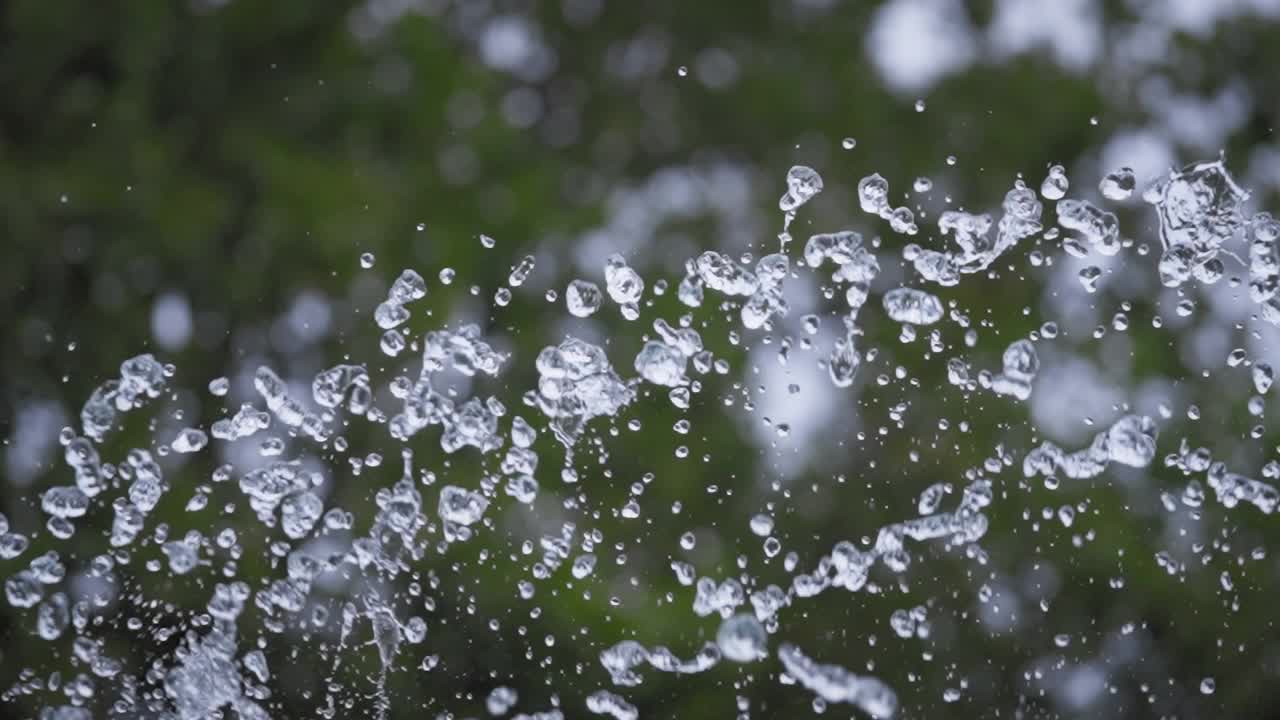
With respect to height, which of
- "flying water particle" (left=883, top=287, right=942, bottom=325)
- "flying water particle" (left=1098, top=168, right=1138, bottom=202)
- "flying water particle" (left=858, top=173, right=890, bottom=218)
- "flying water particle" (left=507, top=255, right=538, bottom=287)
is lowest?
"flying water particle" (left=507, top=255, right=538, bottom=287)

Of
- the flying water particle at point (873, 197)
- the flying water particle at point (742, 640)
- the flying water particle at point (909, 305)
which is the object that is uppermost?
the flying water particle at point (873, 197)

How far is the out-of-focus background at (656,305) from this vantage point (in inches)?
56.2

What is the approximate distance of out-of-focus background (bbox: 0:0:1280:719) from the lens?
4.69 feet

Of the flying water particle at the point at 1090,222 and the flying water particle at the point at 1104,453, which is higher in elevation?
the flying water particle at the point at 1090,222

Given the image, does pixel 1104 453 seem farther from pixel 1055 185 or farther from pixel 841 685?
pixel 841 685

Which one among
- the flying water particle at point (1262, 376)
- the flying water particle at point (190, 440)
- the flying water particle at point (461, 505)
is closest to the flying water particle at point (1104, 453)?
the flying water particle at point (1262, 376)

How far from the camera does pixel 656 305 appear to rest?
1955 millimetres

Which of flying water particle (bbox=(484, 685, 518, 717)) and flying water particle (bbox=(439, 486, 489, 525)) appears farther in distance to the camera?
flying water particle (bbox=(439, 486, 489, 525))

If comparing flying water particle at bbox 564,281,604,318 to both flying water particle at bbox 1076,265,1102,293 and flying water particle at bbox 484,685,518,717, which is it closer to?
flying water particle at bbox 484,685,518,717

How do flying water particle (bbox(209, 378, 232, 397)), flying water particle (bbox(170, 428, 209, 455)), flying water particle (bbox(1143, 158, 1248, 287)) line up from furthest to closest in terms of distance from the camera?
flying water particle (bbox(209, 378, 232, 397)), flying water particle (bbox(170, 428, 209, 455)), flying water particle (bbox(1143, 158, 1248, 287))

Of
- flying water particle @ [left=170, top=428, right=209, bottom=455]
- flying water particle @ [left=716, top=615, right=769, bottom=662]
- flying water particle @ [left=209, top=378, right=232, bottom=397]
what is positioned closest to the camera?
flying water particle @ [left=716, top=615, right=769, bottom=662]

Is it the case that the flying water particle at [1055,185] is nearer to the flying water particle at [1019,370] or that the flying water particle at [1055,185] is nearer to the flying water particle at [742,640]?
the flying water particle at [1019,370]

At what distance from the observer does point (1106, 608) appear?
1546 millimetres

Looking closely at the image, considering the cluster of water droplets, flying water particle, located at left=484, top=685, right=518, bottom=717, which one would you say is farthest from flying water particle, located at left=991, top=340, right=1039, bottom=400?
flying water particle, located at left=484, top=685, right=518, bottom=717
